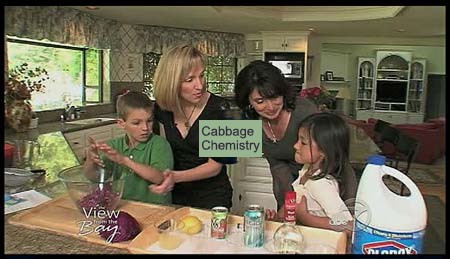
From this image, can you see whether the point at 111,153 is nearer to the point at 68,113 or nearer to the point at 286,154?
the point at 68,113

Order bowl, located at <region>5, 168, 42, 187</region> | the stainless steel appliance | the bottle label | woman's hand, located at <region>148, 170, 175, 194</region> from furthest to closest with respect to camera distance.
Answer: bowl, located at <region>5, 168, 42, 187</region>
woman's hand, located at <region>148, 170, 175, 194</region>
the stainless steel appliance
the bottle label

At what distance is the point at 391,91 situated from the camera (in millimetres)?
621

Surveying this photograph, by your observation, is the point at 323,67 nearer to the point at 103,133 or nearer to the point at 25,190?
the point at 103,133

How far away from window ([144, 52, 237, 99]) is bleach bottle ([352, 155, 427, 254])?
0.24 meters

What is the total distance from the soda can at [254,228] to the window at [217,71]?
0.64 feet

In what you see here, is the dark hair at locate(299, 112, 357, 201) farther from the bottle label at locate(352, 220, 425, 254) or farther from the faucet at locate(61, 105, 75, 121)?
the faucet at locate(61, 105, 75, 121)

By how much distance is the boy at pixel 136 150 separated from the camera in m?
0.71

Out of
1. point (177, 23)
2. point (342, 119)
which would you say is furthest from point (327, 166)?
point (177, 23)

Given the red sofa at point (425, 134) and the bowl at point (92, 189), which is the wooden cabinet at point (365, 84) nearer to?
the red sofa at point (425, 134)

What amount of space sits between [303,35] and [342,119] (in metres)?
0.15

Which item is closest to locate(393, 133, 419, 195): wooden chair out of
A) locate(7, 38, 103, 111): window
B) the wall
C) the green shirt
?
the wall

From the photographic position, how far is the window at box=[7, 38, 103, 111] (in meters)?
0.60
